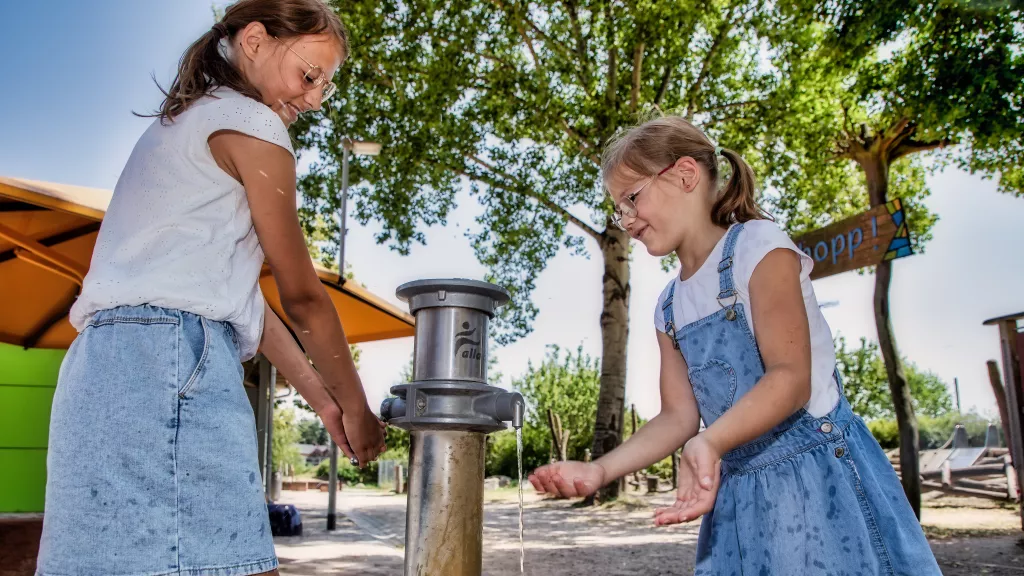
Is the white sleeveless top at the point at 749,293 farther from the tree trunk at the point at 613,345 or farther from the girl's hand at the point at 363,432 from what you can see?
the tree trunk at the point at 613,345

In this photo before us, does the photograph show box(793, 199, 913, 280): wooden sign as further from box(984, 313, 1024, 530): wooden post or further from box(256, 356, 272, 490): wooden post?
box(256, 356, 272, 490): wooden post

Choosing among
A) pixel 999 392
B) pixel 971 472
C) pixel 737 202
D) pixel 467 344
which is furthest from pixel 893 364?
pixel 467 344

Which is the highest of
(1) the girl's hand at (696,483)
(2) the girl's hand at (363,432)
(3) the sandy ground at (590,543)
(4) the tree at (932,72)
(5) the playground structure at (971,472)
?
(4) the tree at (932,72)

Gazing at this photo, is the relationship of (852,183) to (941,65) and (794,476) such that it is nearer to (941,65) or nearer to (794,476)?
(941,65)

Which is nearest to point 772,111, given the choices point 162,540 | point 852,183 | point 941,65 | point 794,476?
point 941,65

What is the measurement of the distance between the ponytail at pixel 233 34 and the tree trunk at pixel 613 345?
1015 centimetres

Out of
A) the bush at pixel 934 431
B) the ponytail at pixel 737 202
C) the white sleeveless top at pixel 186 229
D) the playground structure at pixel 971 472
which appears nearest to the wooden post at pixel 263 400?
the ponytail at pixel 737 202

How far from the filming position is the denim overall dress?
4.83 ft

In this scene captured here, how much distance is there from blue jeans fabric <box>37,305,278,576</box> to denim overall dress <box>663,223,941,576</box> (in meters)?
0.92

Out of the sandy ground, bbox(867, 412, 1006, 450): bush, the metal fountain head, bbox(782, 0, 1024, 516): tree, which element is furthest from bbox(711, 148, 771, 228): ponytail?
bbox(867, 412, 1006, 450): bush

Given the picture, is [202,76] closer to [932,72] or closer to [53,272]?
[53,272]

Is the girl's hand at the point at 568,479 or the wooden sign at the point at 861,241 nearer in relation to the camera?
the girl's hand at the point at 568,479

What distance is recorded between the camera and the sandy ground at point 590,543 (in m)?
5.46

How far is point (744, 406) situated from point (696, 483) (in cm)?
20
